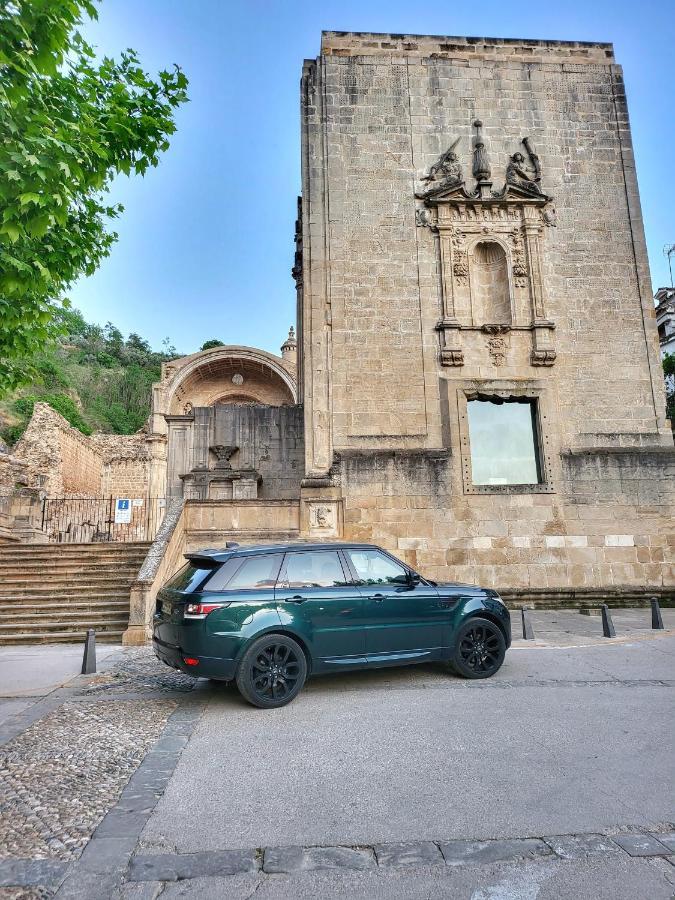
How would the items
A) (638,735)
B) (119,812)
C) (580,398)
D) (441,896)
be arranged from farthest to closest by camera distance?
(580,398) → (638,735) → (119,812) → (441,896)

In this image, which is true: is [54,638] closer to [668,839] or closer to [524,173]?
[668,839]

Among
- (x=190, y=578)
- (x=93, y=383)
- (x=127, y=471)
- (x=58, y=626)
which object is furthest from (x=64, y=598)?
(x=93, y=383)

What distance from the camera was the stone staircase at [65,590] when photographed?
10711 mm

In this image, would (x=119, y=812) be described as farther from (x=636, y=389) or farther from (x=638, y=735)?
(x=636, y=389)

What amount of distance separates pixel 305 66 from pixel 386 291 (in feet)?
22.1

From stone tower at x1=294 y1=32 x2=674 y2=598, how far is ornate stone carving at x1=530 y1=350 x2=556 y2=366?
19cm

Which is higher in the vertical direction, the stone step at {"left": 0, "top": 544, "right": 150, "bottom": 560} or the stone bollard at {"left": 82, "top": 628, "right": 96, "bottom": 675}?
the stone step at {"left": 0, "top": 544, "right": 150, "bottom": 560}

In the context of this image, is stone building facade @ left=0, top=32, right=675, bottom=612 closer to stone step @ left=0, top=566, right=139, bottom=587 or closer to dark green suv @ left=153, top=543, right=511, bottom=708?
stone step @ left=0, top=566, right=139, bottom=587

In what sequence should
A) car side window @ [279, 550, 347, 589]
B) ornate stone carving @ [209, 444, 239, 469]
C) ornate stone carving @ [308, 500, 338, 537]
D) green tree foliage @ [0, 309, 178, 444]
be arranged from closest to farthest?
car side window @ [279, 550, 347, 589]
ornate stone carving @ [308, 500, 338, 537]
ornate stone carving @ [209, 444, 239, 469]
green tree foliage @ [0, 309, 178, 444]

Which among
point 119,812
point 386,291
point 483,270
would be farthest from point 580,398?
point 119,812

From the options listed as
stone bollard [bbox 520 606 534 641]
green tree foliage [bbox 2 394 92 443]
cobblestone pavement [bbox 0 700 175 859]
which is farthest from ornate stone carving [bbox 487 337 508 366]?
green tree foliage [bbox 2 394 92 443]

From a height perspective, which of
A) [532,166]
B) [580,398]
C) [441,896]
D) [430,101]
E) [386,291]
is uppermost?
Answer: [430,101]

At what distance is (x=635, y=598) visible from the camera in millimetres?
13789

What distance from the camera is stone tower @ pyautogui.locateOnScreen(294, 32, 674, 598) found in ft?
46.3
